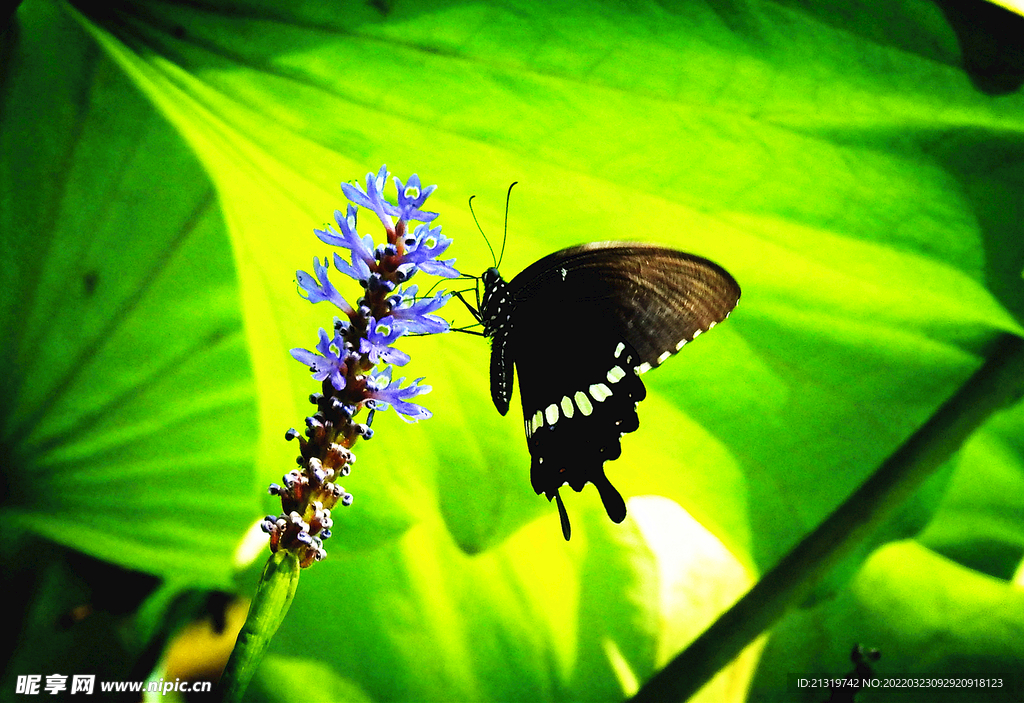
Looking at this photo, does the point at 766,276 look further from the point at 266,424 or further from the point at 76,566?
the point at 76,566

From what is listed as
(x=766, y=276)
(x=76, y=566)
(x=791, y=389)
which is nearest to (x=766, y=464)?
(x=791, y=389)

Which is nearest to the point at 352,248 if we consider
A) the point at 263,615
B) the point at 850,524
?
the point at 263,615

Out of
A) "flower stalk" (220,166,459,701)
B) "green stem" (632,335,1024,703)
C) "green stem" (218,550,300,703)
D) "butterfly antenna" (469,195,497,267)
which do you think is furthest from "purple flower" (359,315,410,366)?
"green stem" (632,335,1024,703)

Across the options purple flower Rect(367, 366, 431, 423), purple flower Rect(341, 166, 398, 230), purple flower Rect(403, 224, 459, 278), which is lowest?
purple flower Rect(367, 366, 431, 423)

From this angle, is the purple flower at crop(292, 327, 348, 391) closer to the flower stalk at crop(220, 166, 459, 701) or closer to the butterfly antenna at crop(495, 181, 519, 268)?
the flower stalk at crop(220, 166, 459, 701)

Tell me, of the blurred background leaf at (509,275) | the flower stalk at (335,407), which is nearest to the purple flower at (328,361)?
the flower stalk at (335,407)

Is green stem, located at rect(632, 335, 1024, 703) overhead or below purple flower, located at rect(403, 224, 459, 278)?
below
